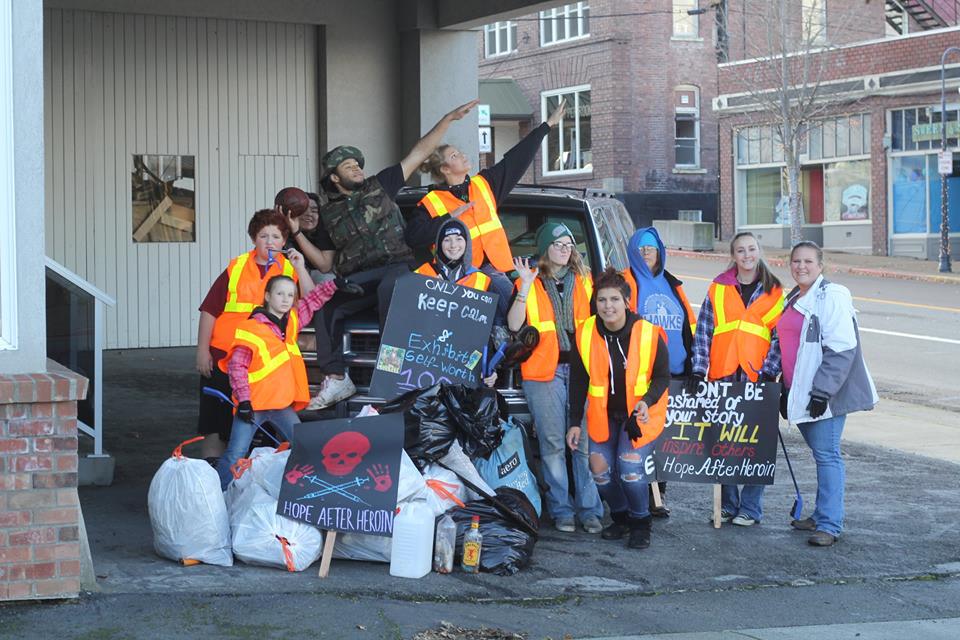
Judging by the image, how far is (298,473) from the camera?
6.93 m

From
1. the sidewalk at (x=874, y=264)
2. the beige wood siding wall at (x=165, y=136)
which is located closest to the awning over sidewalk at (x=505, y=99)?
the sidewalk at (x=874, y=264)

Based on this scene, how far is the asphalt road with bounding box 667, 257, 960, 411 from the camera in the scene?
1541 cm

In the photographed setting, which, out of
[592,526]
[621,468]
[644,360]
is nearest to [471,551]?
[621,468]

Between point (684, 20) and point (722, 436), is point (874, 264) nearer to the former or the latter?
point (684, 20)

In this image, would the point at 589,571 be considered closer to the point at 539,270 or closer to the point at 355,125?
the point at 539,270

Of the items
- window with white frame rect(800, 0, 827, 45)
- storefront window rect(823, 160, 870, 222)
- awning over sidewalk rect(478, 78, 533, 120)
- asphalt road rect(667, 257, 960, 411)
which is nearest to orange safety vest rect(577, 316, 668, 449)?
asphalt road rect(667, 257, 960, 411)

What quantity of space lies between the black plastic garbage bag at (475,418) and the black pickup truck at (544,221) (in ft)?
2.84

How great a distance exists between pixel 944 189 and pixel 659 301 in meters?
23.5

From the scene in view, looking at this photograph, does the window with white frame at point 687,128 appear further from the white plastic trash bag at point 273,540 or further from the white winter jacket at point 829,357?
the white plastic trash bag at point 273,540

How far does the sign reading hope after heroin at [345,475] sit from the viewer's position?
6832mm

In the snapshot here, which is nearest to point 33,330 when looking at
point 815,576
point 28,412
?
point 28,412

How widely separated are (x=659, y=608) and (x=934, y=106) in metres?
28.9

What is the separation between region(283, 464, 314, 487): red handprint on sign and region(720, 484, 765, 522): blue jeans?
2859 mm

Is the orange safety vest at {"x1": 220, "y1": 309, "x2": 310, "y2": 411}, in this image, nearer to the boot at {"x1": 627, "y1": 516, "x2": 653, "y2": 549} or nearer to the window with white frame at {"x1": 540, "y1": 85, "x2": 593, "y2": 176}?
the boot at {"x1": 627, "y1": 516, "x2": 653, "y2": 549}
